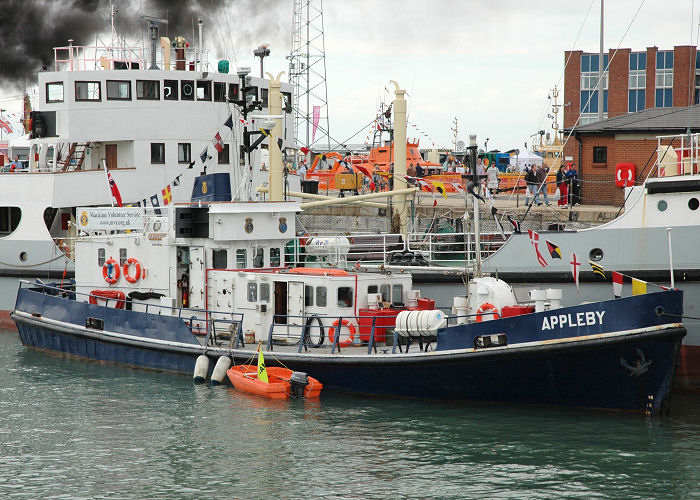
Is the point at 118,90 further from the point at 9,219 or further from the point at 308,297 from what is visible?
the point at 308,297

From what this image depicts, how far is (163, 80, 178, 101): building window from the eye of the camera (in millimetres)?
28828

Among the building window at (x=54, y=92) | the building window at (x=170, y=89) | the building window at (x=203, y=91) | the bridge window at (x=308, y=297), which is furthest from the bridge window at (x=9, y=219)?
the bridge window at (x=308, y=297)

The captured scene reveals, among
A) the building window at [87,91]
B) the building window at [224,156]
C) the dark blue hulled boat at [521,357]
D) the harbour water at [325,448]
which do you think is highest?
the building window at [87,91]

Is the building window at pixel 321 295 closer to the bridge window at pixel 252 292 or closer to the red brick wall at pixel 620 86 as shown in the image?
the bridge window at pixel 252 292

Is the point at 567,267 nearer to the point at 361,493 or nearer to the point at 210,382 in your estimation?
the point at 210,382

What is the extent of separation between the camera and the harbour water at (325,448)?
13.7 m

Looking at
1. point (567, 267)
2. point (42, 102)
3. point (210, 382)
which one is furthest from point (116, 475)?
point (42, 102)

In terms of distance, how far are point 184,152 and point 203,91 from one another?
1.97m

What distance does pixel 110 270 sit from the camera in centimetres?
2278

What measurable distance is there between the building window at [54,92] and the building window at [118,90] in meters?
1.43

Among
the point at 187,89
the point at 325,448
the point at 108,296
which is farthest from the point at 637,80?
the point at 325,448

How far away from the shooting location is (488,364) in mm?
17266

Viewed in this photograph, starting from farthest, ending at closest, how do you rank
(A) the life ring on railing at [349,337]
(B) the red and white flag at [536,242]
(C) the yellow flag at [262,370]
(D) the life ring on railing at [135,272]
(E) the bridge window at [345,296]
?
(D) the life ring on railing at [135,272], (E) the bridge window at [345,296], (A) the life ring on railing at [349,337], (B) the red and white flag at [536,242], (C) the yellow flag at [262,370]

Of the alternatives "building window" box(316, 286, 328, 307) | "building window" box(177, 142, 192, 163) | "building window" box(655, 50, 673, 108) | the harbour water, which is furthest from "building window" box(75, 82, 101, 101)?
"building window" box(655, 50, 673, 108)
